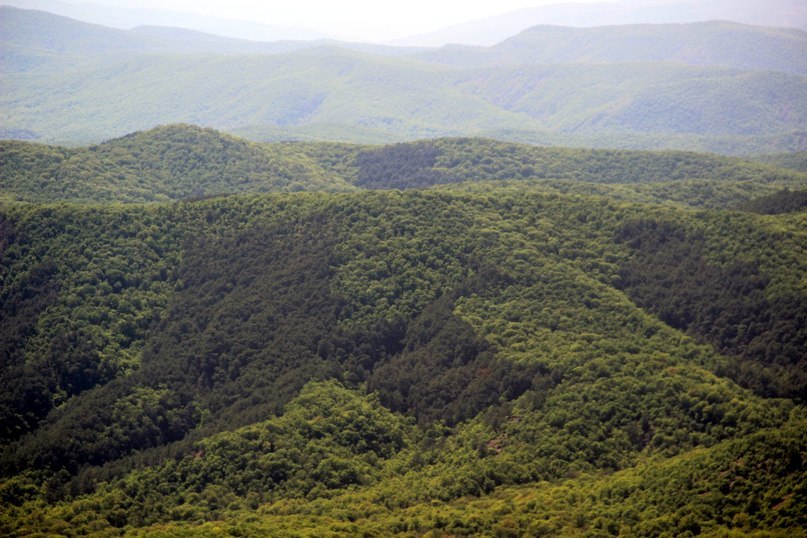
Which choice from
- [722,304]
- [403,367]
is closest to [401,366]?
[403,367]

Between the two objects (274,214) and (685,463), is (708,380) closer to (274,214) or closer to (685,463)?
(685,463)

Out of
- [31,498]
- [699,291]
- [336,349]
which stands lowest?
[31,498]

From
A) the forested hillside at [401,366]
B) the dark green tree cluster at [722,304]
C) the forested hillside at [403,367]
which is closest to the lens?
the forested hillside at [403,367]

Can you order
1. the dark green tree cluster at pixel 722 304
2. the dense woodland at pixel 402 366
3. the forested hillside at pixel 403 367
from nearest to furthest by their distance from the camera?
1. the forested hillside at pixel 403 367
2. the dense woodland at pixel 402 366
3. the dark green tree cluster at pixel 722 304

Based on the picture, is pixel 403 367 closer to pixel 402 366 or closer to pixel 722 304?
pixel 402 366

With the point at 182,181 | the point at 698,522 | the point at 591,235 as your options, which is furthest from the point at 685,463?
the point at 182,181
